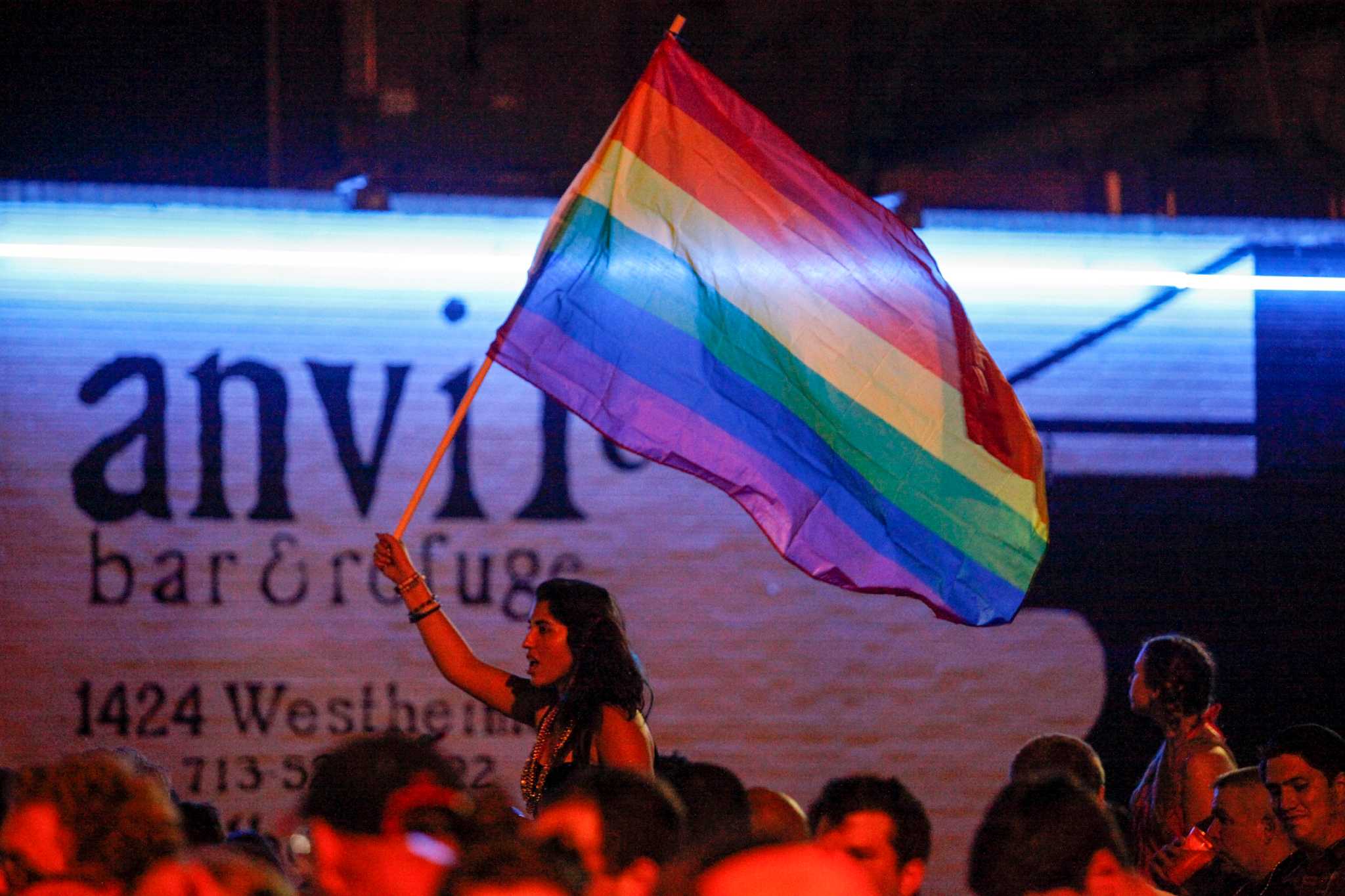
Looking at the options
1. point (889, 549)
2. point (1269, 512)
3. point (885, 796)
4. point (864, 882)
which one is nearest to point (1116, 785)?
point (1269, 512)

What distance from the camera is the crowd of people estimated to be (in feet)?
8.68

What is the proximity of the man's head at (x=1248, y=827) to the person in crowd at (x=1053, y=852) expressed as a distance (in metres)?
2.20

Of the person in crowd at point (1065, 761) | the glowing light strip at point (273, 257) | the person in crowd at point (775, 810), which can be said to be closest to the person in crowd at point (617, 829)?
the person in crowd at point (775, 810)

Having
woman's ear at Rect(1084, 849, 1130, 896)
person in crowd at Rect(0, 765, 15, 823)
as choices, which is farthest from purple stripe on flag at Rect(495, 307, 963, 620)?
person in crowd at Rect(0, 765, 15, 823)

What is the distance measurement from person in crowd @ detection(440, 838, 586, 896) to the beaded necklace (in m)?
2.76

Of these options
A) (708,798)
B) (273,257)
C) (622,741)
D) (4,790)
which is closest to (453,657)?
(622,741)

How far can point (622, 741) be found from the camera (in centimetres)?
502

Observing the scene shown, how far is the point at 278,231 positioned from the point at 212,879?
5.88 metres

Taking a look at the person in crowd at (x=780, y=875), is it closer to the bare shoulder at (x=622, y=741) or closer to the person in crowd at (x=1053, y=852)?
the person in crowd at (x=1053, y=852)

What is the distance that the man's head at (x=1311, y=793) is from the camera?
5.14 meters

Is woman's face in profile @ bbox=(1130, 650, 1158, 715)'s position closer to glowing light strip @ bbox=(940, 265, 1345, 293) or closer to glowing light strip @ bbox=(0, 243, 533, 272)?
glowing light strip @ bbox=(940, 265, 1345, 293)

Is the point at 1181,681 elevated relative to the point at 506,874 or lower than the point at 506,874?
lower

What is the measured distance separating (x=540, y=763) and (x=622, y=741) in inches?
12.0

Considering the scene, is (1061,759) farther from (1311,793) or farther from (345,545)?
(345,545)
